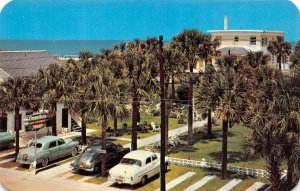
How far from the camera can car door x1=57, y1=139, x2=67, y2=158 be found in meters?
23.1

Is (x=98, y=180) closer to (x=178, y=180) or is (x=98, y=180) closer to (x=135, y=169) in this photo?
(x=135, y=169)

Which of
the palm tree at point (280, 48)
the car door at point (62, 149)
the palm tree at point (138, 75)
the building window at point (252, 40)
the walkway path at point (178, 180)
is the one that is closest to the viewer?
the walkway path at point (178, 180)

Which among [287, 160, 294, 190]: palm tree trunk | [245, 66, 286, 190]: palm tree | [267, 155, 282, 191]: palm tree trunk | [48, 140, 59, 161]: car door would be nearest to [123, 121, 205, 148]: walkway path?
[48, 140, 59, 161]: car door

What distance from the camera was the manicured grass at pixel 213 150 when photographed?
2234 centimetres

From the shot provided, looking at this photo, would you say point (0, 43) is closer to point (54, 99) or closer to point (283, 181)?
point (54, 99)

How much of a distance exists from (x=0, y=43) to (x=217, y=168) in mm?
11905

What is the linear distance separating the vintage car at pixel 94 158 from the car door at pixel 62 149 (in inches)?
82.4

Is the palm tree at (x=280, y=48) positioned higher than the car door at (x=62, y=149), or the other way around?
the palm tree at (x=280, y=48)

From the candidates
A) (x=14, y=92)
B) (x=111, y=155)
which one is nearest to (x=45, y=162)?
(x=111, y=155)

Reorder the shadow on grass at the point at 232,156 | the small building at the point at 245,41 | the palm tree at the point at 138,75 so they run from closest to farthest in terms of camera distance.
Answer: the palm tree at the point at 138,75
the shadow on grass at the point at 232,156
the small building at the point at 245,41

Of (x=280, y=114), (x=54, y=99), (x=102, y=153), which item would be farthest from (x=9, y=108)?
(x=280, y=114)

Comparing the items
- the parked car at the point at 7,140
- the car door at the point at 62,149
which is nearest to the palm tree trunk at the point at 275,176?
the car door at the point at 62,149

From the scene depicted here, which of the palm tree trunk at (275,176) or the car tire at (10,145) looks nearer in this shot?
the palm tree trunk at (275,176)

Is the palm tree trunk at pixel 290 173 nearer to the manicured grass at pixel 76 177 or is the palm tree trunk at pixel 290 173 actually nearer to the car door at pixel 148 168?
the car door at pixel 148 168
